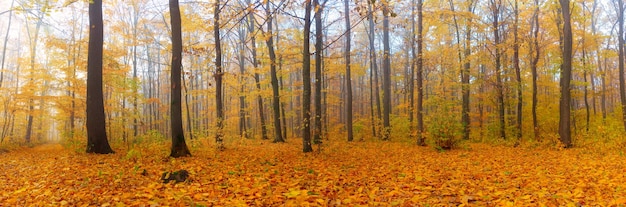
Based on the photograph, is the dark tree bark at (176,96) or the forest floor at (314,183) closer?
the forest floor at (314,183)

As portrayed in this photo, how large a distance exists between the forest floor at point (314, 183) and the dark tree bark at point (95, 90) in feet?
2.37

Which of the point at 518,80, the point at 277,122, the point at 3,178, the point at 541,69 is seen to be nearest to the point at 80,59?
the point at 277,122

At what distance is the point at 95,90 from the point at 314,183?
701cm

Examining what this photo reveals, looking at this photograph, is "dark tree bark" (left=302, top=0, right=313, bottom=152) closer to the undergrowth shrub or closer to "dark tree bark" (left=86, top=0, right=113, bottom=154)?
the undergrowth shrub

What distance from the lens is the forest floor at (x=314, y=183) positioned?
4016 mm

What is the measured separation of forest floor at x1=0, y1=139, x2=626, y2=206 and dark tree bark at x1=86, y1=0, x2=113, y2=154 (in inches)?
28.4

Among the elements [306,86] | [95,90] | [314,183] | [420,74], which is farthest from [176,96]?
[420,74]

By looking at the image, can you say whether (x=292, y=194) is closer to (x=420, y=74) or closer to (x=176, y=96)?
(x=176, y=96)

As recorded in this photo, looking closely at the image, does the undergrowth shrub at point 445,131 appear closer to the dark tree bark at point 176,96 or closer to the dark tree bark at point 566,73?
the dark tree bark at point 566,73

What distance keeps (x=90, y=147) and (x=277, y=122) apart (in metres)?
8.02

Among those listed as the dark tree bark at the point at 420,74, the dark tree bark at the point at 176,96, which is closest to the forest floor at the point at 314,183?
the dark tree bark at the point at 176,96

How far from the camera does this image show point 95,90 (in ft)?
28.1

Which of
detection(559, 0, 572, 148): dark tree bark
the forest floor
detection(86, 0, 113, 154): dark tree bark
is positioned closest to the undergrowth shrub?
the forest floor

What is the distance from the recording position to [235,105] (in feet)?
91.8
